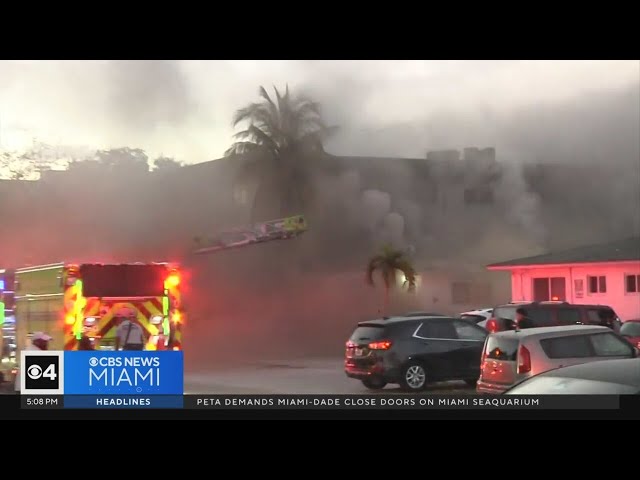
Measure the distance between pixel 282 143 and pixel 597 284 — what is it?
3.71 m

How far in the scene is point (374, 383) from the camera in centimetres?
1116

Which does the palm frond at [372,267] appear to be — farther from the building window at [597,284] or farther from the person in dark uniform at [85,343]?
the person in dark uniform at [85,343]

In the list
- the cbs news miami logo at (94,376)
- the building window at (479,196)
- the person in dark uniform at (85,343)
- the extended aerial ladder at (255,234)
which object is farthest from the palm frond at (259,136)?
the person in dark uniform at (85,343)

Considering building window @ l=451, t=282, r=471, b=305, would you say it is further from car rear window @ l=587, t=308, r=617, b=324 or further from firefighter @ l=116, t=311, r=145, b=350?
firefighter @ l=116, t=311, r=145, b=350

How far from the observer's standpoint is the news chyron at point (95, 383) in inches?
410

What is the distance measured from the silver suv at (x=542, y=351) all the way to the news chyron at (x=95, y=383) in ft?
10.8

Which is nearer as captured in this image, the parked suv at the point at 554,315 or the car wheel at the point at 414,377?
the car wheel at the point at 414,377

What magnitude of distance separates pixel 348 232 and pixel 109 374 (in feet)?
9.93

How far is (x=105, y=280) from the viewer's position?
1152 centimetres

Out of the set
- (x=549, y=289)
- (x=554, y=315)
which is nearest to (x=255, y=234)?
(x=549, y=289)

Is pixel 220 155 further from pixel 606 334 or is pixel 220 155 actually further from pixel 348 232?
pixel 606 334

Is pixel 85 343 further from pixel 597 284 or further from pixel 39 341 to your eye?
pixel 597 284

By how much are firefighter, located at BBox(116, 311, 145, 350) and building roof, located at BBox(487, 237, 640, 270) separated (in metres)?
3.87

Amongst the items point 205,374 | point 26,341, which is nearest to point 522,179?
point 205,374
